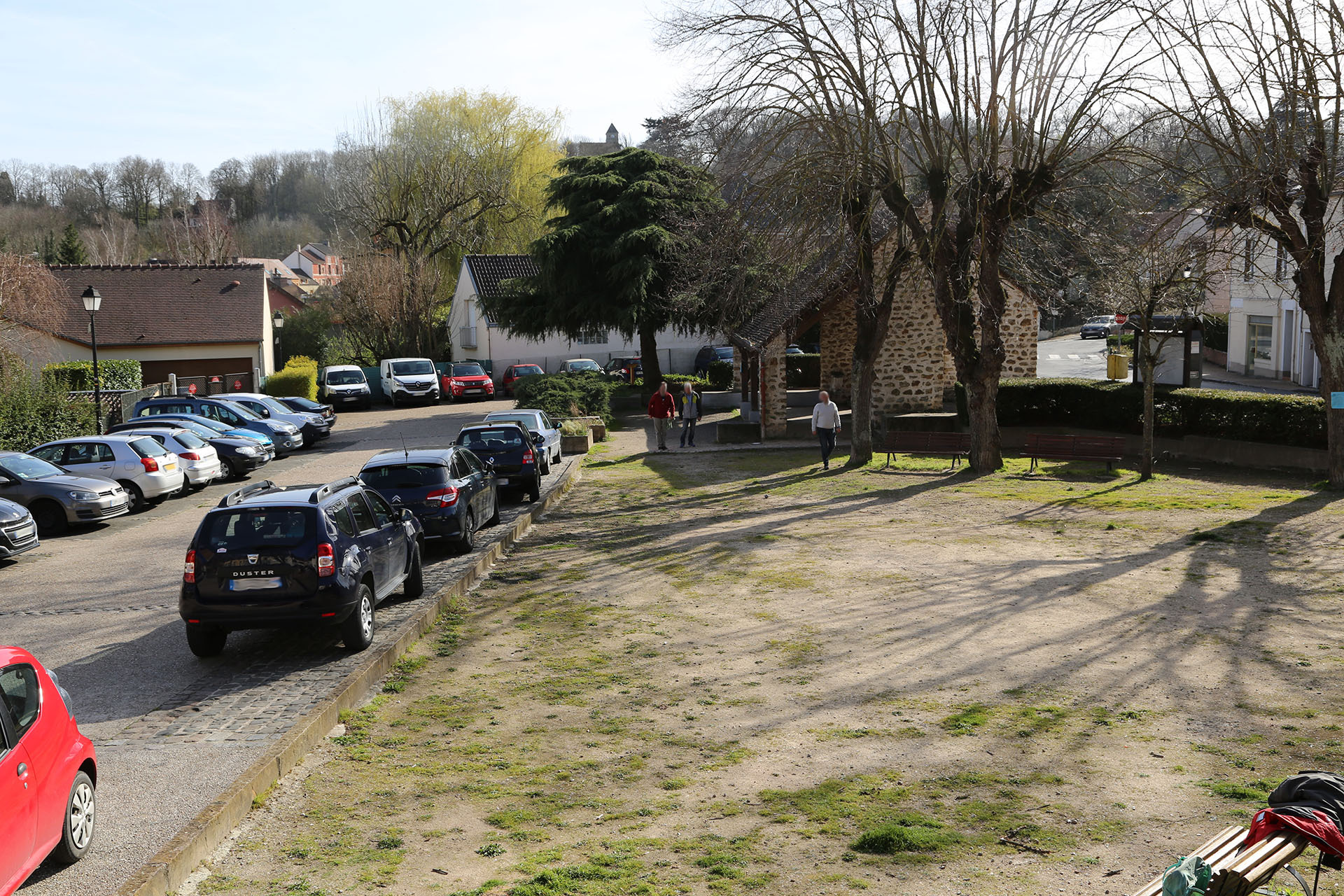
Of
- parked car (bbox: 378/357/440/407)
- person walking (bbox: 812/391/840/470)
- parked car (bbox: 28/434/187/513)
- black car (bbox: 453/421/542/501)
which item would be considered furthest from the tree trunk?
parked car (bbox: 28/434/187/513)

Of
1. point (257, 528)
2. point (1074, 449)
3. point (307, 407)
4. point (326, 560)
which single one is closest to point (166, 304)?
point (307, 407)

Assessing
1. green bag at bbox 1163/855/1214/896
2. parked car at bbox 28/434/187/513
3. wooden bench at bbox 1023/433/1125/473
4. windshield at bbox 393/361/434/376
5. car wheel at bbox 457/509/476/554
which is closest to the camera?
green bag at bbox 1163/855/1214/896

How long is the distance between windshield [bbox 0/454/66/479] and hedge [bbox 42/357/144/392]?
56.8 ft

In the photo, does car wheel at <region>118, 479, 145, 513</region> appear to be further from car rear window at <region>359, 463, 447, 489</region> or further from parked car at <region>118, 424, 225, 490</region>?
car rear window at <region>359, 463, 447, 489</region>

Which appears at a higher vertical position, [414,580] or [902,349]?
[902,349]

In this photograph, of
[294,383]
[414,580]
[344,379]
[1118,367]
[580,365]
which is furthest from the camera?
[580,365]

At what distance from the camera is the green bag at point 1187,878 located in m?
4.04

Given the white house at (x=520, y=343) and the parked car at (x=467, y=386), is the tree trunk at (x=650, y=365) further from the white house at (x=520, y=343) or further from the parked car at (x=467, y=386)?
the white house at (x=520, y=343)

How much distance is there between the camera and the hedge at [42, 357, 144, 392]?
1471 inches

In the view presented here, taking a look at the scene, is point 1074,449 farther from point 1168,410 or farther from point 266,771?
point 266,771

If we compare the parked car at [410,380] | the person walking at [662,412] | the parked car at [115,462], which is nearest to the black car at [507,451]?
the parked car at [115,462]

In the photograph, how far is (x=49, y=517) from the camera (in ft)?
63.6

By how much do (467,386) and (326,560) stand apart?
118 ft

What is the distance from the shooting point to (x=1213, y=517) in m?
17.1
